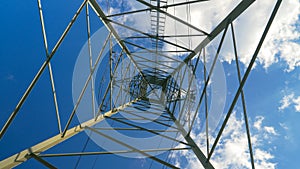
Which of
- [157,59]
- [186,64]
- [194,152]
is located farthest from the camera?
[157,59]

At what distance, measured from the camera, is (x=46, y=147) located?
4.19m

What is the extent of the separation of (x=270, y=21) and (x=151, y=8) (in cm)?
363

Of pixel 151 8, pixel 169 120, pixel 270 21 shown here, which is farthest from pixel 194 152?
pixel 151 8

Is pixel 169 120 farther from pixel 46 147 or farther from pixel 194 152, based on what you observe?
pixel 46 147

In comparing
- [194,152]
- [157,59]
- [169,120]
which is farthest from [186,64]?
[194,152]

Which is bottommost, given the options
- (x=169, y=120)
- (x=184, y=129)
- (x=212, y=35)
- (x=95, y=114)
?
(x=95, y=114)

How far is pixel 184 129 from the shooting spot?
753 cm

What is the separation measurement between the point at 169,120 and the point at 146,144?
13.1 ft

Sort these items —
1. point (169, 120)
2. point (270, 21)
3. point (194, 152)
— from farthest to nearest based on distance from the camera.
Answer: point (169, 120) < point (194, 152) < point (270, 21)

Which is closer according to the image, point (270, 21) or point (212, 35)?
point (270, 21)

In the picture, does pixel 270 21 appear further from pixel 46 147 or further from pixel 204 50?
pixel 46 147

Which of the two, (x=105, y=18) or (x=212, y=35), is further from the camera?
(x=105, y=18)

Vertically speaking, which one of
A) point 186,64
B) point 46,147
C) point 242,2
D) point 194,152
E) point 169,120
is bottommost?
point 46,147

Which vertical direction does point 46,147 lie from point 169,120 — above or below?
below
